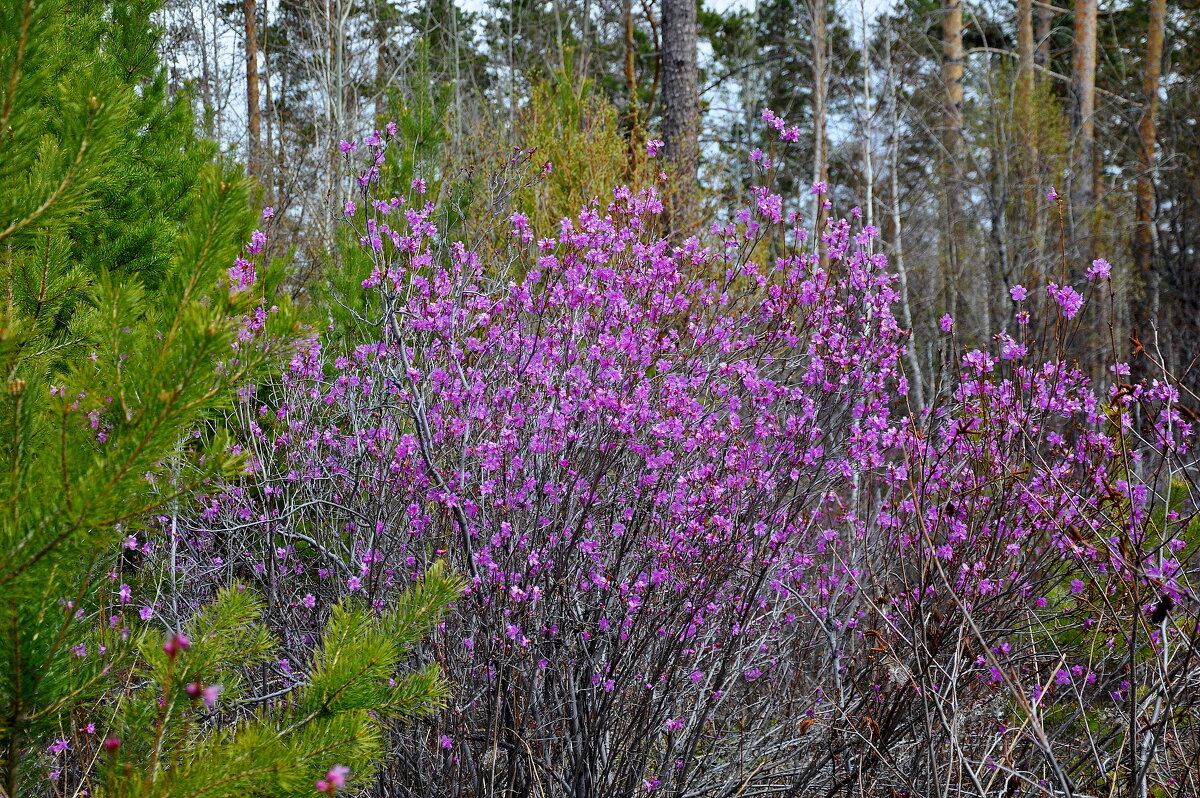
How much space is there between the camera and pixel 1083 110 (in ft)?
44.9

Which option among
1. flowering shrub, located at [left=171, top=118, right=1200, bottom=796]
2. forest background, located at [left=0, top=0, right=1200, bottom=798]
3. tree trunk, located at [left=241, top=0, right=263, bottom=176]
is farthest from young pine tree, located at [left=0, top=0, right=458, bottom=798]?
tree trunk, located at [left=241, top=0, right=263, bottom=176]

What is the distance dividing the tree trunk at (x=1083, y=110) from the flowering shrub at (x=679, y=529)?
11.2 m

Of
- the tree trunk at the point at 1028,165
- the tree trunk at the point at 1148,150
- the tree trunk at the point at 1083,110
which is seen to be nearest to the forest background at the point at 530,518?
the tree trunk at the point at 1028,165

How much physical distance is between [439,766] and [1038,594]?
2.17 meters

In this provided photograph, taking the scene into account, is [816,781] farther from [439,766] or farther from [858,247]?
[858,247]

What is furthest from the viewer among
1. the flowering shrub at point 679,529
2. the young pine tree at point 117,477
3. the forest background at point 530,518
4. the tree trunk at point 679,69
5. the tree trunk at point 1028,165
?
the tree trunk at point 1028,165

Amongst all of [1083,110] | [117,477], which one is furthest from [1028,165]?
[117,477]

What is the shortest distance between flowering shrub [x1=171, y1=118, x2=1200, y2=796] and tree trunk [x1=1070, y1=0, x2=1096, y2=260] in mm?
11239

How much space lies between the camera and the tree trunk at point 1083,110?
13.0 meters

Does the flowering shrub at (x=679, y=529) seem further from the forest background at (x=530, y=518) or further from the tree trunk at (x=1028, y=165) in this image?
the tree trunk at (x=1028, y=165)

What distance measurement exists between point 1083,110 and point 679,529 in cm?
1405

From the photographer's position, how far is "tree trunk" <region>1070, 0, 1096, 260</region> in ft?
42.7

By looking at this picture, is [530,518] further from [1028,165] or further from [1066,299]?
[1028,165]

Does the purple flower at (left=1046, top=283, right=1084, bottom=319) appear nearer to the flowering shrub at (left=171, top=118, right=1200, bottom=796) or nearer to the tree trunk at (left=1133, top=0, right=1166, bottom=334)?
the flowering shrub at (left=171, top=118, right=1200, bottom=796)
